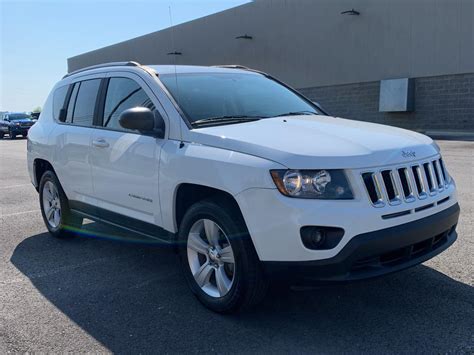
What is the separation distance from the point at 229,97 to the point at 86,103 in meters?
1.80

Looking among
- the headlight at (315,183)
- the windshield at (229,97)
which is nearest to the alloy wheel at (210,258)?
the headlight at (315,183)

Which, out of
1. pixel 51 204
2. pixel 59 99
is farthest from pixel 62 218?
pixel 59 99

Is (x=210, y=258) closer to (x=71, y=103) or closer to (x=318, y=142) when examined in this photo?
(x=318, y=142)

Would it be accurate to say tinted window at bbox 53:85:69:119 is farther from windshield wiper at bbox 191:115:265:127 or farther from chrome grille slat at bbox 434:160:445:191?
chrome grille slat at bbox 434:160:445:191

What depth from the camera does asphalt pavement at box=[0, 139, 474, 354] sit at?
327 centimetres

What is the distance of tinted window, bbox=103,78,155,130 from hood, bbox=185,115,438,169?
3.05 feet

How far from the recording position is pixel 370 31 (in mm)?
23453

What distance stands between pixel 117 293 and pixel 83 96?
2419 millimetres

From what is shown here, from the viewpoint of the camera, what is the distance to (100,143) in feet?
15.8

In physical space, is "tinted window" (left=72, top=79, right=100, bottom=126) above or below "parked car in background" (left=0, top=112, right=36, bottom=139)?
above

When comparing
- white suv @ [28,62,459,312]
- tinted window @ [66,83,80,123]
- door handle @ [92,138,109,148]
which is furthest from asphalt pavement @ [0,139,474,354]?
tinted window @ [66,83,80,123]

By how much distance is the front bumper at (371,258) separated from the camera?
3.12 m

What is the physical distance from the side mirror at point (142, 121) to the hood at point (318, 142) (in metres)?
0.39

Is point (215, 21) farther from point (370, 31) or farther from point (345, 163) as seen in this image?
point (345, 163)
